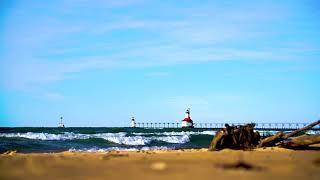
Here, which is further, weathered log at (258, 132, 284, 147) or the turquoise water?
the turquoise water

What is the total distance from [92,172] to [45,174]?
0.51m

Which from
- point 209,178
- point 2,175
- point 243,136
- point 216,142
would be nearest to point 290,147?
point 243,136

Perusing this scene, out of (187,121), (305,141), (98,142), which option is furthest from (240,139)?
(187,121)

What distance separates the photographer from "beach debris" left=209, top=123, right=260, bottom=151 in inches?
390

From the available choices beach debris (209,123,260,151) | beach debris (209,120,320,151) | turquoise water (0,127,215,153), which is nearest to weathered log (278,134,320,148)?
beach debris (209,120,320,151)

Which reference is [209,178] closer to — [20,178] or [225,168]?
[225,168]

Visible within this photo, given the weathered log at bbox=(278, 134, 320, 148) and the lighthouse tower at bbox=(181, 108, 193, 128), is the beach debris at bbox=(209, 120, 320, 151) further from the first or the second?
the lighthouse tower at bbox=(181, 108, 193, 128)

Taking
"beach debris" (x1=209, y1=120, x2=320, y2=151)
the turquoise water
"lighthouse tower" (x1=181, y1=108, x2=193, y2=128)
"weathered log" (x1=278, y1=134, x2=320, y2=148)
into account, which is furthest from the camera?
"lighthouse tower" (x1=181, y1=108, x2=193, y2=128)

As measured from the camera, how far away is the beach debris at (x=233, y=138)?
9.91 m

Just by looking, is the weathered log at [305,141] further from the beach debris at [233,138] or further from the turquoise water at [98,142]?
the turquoise water at [98,142]

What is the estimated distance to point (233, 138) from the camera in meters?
9.98

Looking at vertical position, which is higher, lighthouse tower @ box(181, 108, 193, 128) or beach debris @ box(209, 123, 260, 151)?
lighthouse tower @ box(181, 108, 193, 128)

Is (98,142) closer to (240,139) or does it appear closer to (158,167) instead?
(240,139)

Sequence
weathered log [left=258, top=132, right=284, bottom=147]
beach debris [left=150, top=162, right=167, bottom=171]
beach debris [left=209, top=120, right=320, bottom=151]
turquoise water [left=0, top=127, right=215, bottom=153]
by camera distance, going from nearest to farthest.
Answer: beach debris [left=150, top=162, right=167, bottom=171] → beach debris [left=209, top=120, right=320, bottom=151] → weathered log [left=258, top=132, right=284, bottom=147] → turquoise water [left=0, top=127, right=215, bottom=153]
